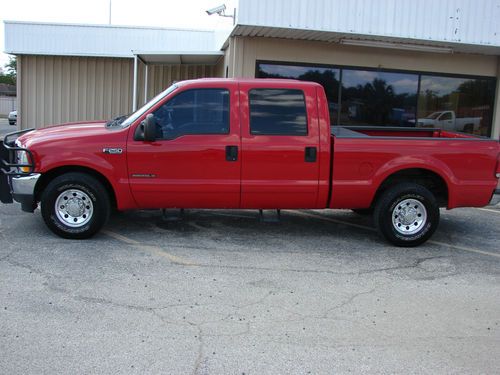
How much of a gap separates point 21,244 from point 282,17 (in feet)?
20.6

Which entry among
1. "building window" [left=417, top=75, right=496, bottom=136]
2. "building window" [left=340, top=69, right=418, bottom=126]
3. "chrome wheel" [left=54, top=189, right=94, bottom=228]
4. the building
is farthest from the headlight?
"building window" [left=417, top=75, right=496, bottom=136]

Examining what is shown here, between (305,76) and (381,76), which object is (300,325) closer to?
(305,76)

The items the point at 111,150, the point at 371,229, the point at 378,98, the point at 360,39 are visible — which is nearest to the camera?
the point at 111,150

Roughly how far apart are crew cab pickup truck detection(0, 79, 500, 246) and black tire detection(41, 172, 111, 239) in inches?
0.5

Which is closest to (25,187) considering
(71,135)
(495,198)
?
(71,135)

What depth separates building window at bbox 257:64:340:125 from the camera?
11.5 m

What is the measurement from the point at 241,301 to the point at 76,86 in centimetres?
1246

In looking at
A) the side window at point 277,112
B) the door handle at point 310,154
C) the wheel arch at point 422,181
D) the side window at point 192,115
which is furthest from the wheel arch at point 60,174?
the wheel arch at point 422,181

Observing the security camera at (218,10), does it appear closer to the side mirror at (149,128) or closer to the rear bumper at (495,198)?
the side mirror at (149,128)

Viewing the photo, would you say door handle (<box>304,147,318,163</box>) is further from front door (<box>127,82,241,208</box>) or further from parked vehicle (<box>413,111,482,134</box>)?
parked vehicle (<box>413,111,482,134</box>)

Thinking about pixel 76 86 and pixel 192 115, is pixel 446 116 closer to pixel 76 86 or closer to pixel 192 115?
pixel 192 115

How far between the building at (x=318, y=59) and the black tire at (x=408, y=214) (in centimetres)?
462

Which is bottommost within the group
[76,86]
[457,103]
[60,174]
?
[60,174]

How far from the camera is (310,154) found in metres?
6.66
